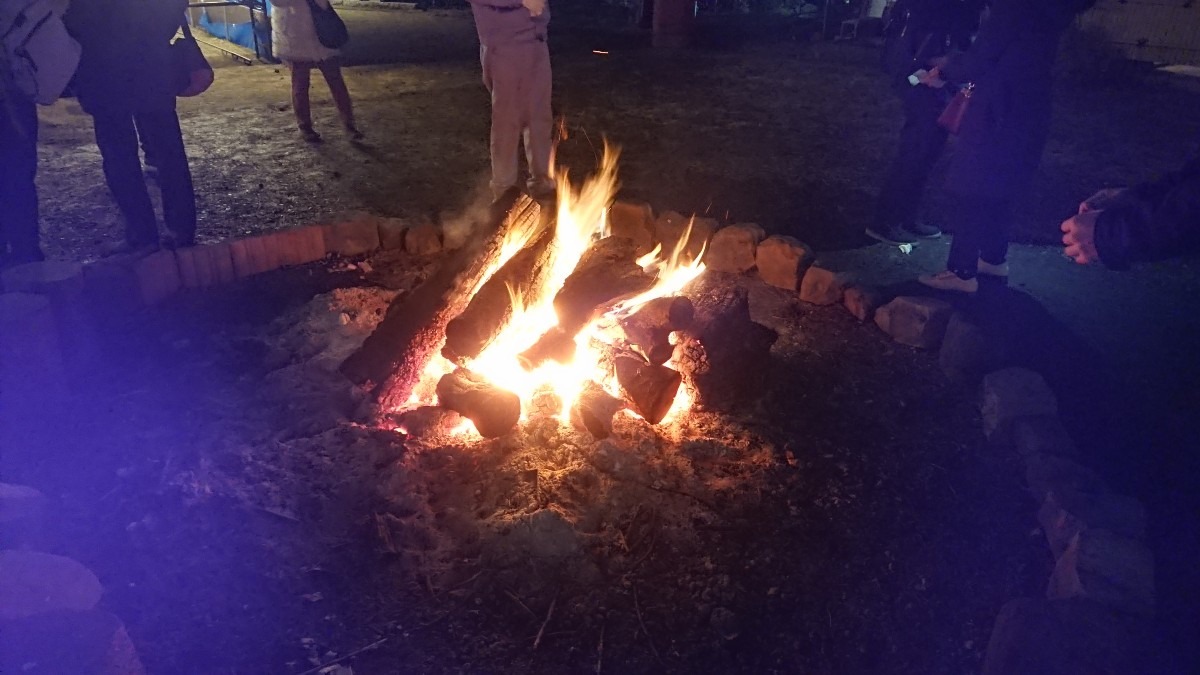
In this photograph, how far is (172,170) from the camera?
15.1 feet

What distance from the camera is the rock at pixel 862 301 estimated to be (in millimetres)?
4188

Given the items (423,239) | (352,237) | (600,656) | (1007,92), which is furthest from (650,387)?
(1007,92)

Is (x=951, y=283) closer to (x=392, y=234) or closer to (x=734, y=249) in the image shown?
(x=734, y=249)

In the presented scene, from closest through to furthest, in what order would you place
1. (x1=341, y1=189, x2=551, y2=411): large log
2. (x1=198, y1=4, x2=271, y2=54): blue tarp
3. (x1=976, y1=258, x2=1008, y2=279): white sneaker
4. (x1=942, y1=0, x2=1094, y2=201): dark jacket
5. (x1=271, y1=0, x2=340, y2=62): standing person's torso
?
(x1=341, y1=189, x2=551, y2=411): large log
(x1=942, y1=0, x2=1094, y2=201): dark jacket
(x1=976, y1=258, x2=1008, y2=279): white sneaker
(x1=271, y1=0, x2=340, y2=62): standing person's torso
(x1=198, y1=4, x2=271, y2=54): blue tarp

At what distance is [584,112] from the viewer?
29.0 ft

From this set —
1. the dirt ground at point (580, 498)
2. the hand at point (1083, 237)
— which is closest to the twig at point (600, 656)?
the dirt ground at point (580, 498)

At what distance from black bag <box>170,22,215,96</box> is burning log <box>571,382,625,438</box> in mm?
3176

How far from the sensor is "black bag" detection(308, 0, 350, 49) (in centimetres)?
694

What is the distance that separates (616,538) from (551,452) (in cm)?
52

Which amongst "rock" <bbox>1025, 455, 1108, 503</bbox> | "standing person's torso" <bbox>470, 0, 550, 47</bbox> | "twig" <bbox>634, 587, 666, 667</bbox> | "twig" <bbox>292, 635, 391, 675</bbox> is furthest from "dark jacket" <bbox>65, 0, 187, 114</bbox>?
"rock" <bbox>1025, 455, 1108, 503</bbox>

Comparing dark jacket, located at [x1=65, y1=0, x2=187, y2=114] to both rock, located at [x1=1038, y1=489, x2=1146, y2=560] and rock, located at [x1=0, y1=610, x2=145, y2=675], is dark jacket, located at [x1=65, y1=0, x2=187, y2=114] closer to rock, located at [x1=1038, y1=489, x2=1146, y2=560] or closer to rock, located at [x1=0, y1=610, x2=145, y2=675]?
rock, located at [x1=0, y1=610, x2=145, y2=675]

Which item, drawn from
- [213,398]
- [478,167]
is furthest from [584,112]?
[213,398]

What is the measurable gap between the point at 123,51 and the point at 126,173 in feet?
2.22

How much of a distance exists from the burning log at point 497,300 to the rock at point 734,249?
45.5 inches
